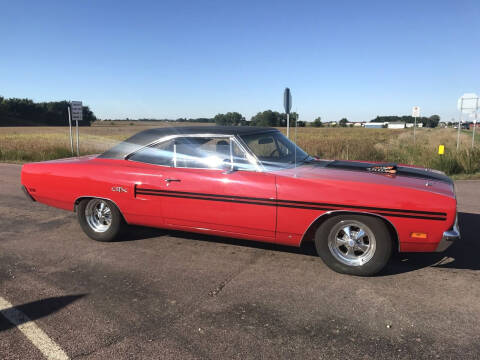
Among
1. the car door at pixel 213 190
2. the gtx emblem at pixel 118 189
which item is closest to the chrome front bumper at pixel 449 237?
the car door at pixel 213 190

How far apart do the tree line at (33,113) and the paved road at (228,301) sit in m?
94.3

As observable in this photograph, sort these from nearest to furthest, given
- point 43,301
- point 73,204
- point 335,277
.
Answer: point 43,301, point 335,277, point 73,204

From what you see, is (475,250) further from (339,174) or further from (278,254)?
(278,254)

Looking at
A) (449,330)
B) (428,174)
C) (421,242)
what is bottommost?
(449,330)

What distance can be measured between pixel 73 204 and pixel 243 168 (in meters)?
2.36

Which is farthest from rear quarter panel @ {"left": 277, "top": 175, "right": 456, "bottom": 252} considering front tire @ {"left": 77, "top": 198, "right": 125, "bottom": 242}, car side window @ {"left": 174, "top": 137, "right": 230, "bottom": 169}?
front tire @ {"left": 77, "top": 198, "right": 125, "bottom": 242}

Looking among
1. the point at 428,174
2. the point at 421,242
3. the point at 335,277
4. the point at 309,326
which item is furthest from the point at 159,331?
the point at 428,174

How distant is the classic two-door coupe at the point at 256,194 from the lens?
3.29 meters

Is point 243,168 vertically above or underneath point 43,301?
above

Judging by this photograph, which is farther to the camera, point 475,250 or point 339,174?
point 475,250

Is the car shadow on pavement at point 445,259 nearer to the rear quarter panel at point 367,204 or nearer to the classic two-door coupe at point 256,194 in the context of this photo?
the classic two-door coupe at point 256,194

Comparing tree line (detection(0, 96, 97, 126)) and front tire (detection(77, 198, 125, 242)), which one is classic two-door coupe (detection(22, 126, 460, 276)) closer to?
front tire (detection(77, 198, 125, 242))

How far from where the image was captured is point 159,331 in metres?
2.62

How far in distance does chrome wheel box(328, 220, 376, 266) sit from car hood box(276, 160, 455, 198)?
1.47ft
